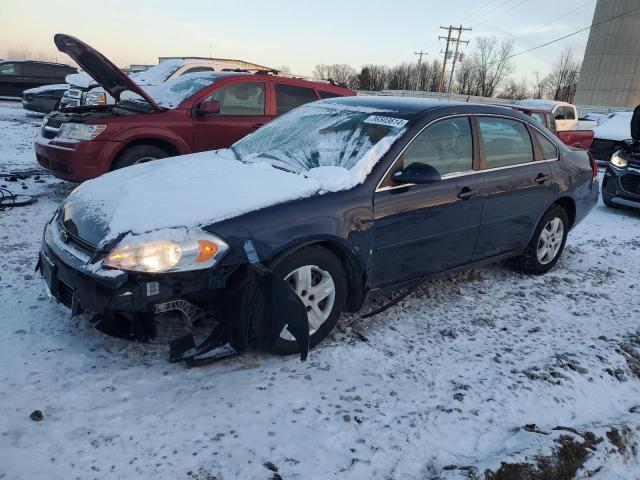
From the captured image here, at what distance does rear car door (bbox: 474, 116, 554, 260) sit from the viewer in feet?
13.5

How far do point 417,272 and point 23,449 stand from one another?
257 cm

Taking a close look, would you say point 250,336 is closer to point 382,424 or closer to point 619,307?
point 382,424

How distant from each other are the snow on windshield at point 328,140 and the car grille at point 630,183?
5897 millimetres

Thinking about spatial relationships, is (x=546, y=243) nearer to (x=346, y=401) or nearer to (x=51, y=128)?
(x=346, y=401)

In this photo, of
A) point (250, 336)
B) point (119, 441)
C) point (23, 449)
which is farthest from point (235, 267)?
point (23, 449)

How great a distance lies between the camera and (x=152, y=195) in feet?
10.2

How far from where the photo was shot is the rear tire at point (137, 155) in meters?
5.96

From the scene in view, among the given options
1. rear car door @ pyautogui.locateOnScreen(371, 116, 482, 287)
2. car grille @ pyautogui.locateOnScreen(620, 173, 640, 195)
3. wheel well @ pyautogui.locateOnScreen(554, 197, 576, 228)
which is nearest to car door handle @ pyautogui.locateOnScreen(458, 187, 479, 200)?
rear car door @ pyautogui.locateOnScreen(371, 116, 482, 287)

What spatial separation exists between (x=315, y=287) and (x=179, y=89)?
4792 millimetres

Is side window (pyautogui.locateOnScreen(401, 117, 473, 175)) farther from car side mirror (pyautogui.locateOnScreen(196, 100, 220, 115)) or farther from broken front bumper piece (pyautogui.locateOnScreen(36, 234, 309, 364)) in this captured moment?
car side mirror (pyautogui.locateOnScreen(196, 100, 220, 115))

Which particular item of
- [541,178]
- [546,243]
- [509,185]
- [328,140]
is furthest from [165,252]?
[546,243]

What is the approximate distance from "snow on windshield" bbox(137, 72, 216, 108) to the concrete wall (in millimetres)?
62013

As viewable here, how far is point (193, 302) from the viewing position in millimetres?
2750

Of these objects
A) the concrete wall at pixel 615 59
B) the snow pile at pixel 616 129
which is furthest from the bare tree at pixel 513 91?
the snow pile at pixel 616 129
